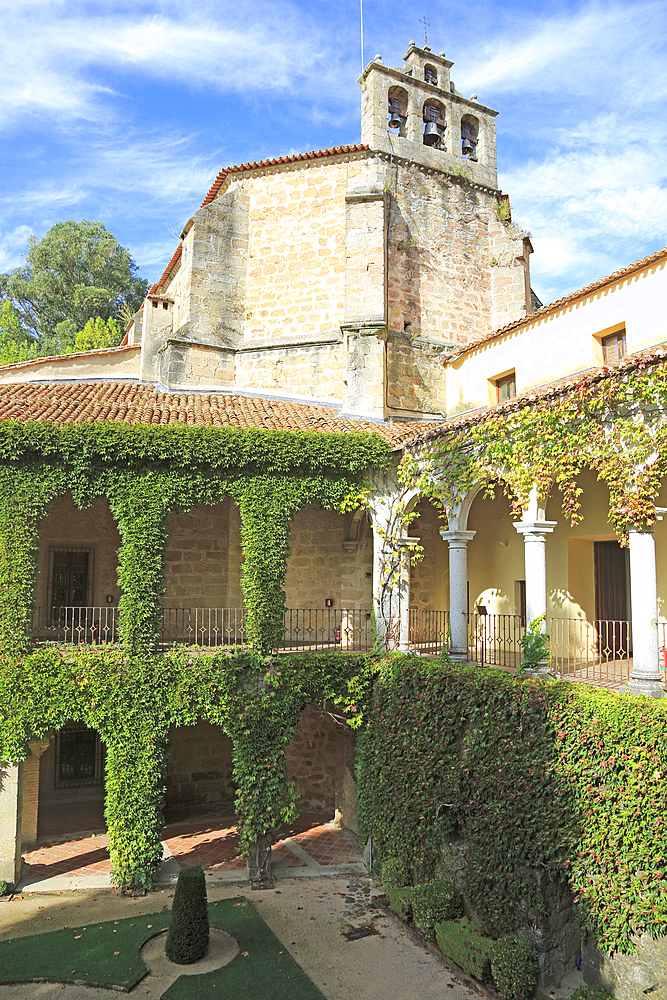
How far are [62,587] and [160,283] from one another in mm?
10873

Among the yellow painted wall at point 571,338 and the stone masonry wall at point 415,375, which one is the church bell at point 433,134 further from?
the yellow painted wall at point 571,338

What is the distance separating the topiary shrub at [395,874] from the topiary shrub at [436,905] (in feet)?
2.63

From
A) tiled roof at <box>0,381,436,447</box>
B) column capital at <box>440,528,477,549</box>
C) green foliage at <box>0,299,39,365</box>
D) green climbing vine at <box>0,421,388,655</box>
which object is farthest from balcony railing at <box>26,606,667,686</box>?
green foliage at <box>0,299,39,365</box>

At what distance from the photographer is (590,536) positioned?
12.9 m

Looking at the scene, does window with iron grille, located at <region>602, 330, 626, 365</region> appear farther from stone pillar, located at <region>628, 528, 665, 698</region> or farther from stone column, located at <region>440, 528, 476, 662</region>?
stone pillar, located at <region>628, 528, 665, 698</region>

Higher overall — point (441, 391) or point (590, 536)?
point (441, 391)

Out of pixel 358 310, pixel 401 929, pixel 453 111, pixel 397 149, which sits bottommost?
pixel 401 929

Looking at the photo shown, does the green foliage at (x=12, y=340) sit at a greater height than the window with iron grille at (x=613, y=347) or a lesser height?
greater

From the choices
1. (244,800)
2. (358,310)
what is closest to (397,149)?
(358,310)

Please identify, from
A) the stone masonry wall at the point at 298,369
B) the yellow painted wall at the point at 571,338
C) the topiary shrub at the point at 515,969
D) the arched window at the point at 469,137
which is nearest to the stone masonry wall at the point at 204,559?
the stone masonry wall at the point at 298,369

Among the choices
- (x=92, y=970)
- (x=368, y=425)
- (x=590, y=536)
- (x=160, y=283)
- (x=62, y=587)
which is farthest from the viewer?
(x=160, y=283)

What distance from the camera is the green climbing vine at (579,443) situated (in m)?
8.35

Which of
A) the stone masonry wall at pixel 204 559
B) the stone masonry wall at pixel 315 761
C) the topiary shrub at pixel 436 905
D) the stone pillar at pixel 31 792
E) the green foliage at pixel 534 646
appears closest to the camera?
the green foliage at pixel 534 646

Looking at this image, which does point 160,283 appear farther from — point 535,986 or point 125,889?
point 535,986
